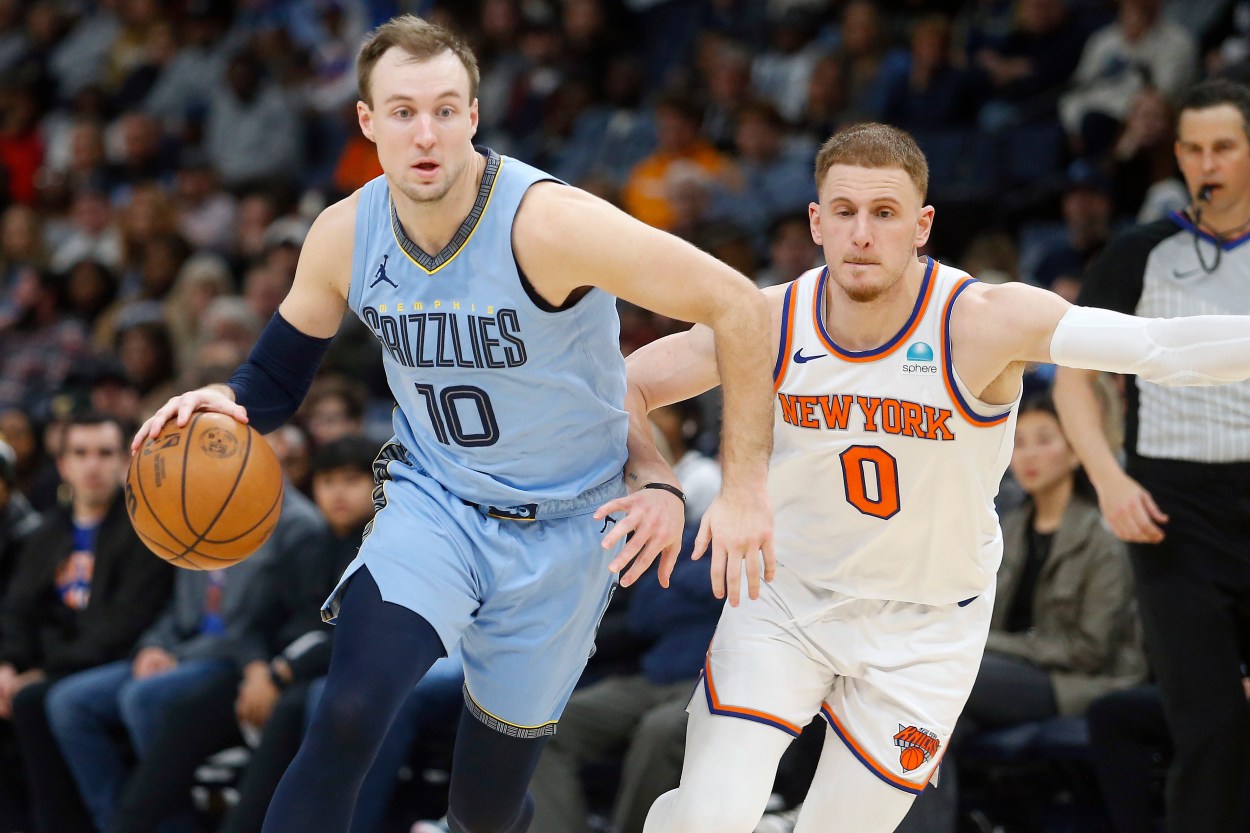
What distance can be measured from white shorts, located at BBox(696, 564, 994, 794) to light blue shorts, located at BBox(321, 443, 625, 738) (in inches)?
16.1

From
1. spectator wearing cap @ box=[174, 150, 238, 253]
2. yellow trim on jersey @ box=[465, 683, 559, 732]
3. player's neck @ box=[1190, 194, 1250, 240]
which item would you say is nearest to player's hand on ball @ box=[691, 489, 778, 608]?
yellow trim on jersey @ box=[465, 683, 559, 732]

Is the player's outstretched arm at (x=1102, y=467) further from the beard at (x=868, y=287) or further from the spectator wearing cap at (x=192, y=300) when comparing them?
the spectator wearing cap at (x=192, y=300)

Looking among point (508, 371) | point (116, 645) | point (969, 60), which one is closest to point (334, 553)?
point (116, 645)

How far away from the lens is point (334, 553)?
275 inches

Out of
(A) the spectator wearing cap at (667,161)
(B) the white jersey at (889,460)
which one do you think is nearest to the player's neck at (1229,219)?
(B) the white jersey at (889,460)

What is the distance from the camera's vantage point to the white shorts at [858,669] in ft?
13.7

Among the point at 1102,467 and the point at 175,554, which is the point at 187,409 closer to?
the point at 175,554

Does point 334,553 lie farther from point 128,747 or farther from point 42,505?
point 42,505

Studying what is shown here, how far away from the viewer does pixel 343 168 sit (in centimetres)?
1284

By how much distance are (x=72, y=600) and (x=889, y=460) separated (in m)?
5.03

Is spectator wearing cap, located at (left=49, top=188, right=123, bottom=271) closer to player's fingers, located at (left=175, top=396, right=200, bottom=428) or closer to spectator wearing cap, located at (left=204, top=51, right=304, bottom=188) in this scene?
spectator wearing cap, located at (left=204, top=51, right=304, bottom=188)

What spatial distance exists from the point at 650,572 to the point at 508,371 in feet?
8.85

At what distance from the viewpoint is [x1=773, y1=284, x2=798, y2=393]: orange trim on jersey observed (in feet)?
14.2

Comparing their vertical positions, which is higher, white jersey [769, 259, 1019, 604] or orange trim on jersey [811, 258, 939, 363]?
orange trim on jersey [811, 258, 939, 363]
